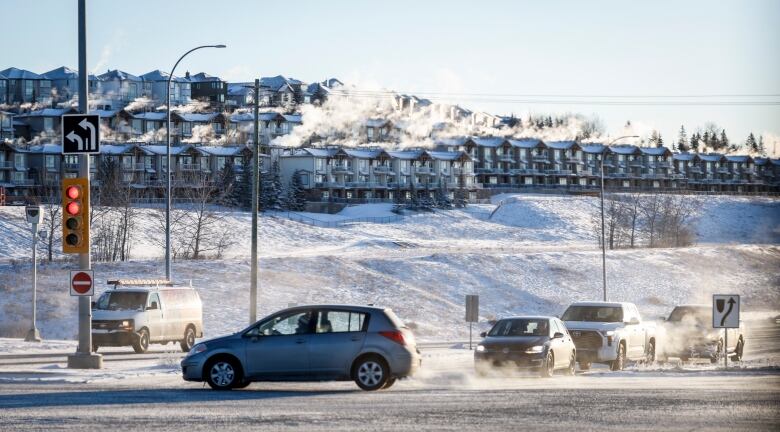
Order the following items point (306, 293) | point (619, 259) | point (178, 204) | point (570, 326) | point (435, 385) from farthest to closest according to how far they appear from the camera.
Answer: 1. point (178, 204)
2. point (619, 259)
3. point (306, 293)
4. point (570, 326)
5. point (435, 385)

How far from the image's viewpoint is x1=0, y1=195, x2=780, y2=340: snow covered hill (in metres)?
57.8

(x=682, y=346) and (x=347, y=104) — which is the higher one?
(x=347, y=104)

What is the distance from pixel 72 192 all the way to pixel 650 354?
17388 mm

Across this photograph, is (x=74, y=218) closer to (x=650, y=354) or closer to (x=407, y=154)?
(x=650, y=354)

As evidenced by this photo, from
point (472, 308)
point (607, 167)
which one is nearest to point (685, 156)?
point (607, 167)

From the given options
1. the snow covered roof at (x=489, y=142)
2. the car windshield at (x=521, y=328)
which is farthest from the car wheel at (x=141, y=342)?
the snow covered roof at (x=489, y=142)

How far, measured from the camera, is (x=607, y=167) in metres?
180

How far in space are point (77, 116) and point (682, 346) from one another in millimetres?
19458

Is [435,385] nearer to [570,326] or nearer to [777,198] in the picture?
[570,326]

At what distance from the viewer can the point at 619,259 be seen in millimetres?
84062

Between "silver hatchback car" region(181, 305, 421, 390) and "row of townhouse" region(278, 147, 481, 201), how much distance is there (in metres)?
111

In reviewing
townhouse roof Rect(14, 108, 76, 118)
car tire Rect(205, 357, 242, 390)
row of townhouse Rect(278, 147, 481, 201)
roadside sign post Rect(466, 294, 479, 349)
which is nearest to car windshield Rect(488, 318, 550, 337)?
car tire Rect(205, 357, 242, 390)

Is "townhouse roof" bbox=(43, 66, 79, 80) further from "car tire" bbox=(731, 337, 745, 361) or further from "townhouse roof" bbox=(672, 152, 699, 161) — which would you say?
"car tire" bbox=(731, 337, 745, 361)

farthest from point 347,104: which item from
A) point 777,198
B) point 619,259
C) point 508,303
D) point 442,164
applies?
point 508,303
